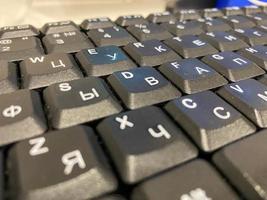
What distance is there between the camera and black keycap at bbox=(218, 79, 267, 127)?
0.91 feet

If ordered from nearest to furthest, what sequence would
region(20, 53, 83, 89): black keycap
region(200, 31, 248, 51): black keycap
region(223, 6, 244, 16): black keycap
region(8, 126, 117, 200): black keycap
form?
region(8, 126, 117, 200): black keycap, region(20, 53, 83, 89): black keycap, region(200, 31, 248, 51): black keycap, region(223, 6, 244, 16): black keycap

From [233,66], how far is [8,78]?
0.24 m

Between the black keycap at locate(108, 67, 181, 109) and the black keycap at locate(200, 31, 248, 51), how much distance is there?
0.13 metres

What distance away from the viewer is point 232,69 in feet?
1.13

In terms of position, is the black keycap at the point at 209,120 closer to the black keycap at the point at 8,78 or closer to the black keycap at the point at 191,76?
the black keycap at the point at 191,76

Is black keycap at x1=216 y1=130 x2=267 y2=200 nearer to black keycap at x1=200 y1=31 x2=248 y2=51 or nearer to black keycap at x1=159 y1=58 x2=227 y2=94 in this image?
black keycap at x1=159 y1=58 x2=227 y2=94

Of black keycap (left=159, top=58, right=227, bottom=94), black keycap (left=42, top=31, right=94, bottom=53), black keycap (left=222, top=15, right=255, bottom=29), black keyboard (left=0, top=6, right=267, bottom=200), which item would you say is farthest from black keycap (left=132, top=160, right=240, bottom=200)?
black keycap (left=222, top=15, right=255, bottom=29)

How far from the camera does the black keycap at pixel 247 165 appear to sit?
0.69 feet

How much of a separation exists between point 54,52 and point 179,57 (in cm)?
15

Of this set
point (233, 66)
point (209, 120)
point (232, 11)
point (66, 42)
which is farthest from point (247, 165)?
point (232, 11)

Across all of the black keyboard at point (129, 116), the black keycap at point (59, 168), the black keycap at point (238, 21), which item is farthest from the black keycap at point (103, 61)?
the black keycap at point (238, 21)

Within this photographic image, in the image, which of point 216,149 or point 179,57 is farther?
point 179,57

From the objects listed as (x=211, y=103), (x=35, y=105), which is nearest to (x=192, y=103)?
(x=211, y=103)

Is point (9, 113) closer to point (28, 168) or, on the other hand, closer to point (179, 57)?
point (28, 168)
